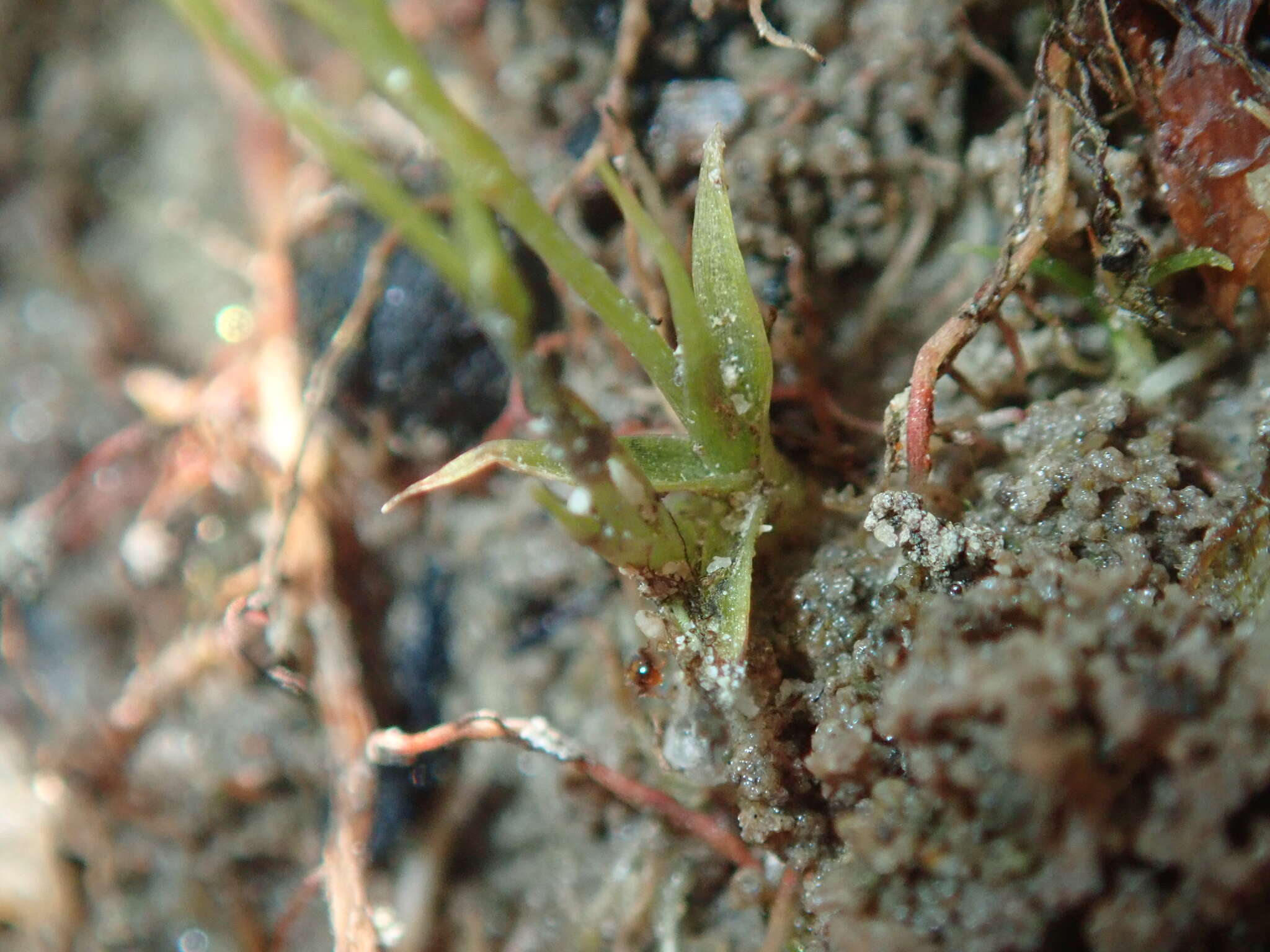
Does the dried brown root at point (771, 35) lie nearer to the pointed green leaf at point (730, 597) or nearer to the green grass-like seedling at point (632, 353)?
the green grass-like seedling at point (632, 353)

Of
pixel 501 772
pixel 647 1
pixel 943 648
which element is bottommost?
pixel 501 772

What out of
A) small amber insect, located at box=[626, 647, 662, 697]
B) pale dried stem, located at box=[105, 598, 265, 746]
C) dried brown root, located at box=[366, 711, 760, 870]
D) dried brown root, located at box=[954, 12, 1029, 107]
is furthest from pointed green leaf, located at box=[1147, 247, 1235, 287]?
Answer: pale dried stem, located at box=[105, 598, 265, 746]

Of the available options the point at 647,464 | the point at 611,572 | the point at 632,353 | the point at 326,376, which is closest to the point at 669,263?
the point at 632,353

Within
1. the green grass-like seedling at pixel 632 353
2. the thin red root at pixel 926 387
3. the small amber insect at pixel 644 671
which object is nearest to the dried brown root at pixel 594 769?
the small amber insect at pixel 644 671

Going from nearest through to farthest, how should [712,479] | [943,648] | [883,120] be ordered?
1. [943,648]
2. [712,479]
3. [883,120]

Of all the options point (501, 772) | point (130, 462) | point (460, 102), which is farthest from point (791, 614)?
point (130, 462)

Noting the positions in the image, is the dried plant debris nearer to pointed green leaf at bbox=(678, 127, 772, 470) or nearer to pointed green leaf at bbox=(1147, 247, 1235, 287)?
pointed green leaf at bbox=(1147, 247, 1235, 287)

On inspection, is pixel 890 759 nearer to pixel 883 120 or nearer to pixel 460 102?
pixel 883 120
